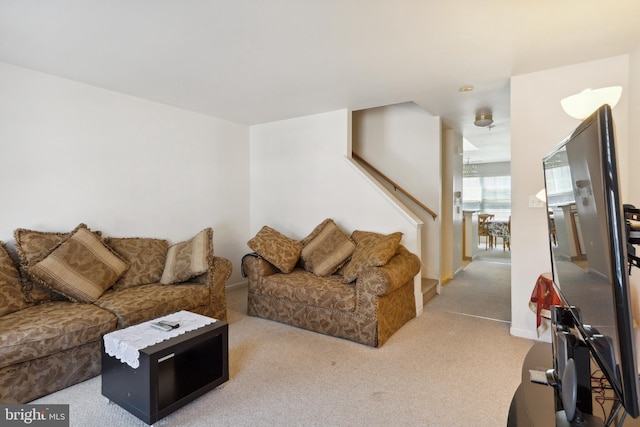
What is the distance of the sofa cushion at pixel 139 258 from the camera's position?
10.1 feet

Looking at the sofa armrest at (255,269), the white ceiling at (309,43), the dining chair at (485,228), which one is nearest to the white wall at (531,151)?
the white ceiling at (309,43)

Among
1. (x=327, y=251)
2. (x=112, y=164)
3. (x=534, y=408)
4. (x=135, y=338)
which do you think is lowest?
(x=135, y=338)

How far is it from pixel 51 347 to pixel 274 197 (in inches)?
118

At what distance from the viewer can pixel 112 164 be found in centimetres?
336

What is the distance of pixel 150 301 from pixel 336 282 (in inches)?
63.3

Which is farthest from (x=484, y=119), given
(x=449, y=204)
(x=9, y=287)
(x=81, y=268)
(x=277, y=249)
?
(x=9, y=287)

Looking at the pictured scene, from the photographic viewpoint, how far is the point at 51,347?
2064mm

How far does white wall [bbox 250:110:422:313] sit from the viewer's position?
3794 mm

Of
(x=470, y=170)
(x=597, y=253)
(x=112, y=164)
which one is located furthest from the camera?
(x=470, y=170)

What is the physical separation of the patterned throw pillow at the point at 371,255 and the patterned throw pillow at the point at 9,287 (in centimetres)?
253

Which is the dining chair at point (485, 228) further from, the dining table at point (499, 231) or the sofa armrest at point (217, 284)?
the sofa armrest at point (217, 284)

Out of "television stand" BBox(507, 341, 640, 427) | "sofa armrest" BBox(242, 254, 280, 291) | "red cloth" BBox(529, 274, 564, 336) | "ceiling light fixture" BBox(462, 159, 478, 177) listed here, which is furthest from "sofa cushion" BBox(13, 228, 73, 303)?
"ceiling light fixture" BBox(462, 159, 478, 177)

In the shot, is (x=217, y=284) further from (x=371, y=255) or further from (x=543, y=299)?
(x=543, y=299)

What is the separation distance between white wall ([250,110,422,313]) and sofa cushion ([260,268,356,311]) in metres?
0.89
